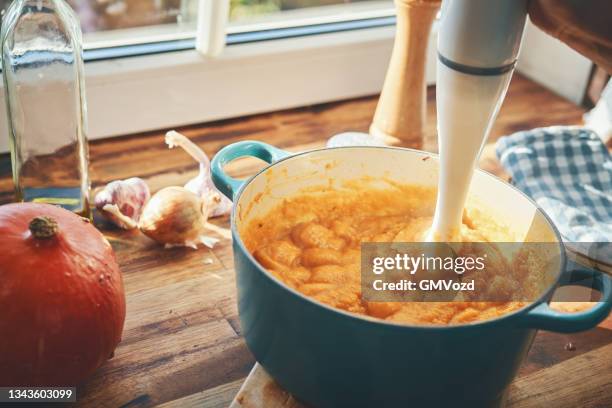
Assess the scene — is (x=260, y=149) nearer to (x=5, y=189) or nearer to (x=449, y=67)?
(x=449, y=67)

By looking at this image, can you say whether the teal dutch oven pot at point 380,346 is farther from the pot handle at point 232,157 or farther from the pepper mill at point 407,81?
the pepper mill at point 407,81

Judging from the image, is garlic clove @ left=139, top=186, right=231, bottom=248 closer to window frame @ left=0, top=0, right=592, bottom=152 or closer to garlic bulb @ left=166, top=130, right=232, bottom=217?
garlic bulb @ left=166, top=130, right=232, bottom=217

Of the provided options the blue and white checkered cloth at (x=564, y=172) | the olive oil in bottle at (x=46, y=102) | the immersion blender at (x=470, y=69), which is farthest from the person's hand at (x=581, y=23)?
the olive oil in bottle at (x=46, y=102)

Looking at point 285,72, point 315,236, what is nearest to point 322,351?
point 315,236

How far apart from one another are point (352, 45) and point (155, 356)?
707 millimetres

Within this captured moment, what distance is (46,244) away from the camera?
64 cm

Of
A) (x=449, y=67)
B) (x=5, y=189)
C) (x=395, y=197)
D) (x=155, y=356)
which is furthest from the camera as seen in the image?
(x=5, y=189)

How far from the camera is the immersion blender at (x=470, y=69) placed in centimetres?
55

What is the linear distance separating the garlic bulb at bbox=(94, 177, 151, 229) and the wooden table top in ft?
0.06

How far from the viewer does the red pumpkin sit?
2.01ft

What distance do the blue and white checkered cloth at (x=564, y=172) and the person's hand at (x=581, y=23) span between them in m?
0.41

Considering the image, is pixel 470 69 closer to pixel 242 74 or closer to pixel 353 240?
pixel 353 240

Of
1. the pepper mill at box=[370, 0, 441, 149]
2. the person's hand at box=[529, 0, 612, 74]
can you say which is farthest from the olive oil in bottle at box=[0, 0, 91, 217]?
the person's hand at box=[529, 0, 612, 74]

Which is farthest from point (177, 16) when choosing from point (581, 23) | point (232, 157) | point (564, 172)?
point (581, 23)
